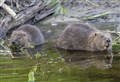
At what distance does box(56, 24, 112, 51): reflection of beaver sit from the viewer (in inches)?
436

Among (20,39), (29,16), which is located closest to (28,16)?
(29,16)

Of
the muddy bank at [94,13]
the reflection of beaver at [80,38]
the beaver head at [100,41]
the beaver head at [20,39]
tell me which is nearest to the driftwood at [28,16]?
the muddy bank at [94,13]

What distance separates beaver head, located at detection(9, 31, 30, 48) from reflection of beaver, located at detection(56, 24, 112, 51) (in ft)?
2.72

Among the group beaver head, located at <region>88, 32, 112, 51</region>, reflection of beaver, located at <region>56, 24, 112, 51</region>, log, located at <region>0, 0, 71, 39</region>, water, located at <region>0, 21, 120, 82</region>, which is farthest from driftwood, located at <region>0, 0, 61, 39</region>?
beaver head, located at <region>88, 32, 112, 51</region>

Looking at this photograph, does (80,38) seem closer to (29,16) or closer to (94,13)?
(29,16)

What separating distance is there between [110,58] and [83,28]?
1883 millimetres

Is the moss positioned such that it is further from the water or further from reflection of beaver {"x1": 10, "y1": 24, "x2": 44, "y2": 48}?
reflection of beaver {"x1": 10, "y1": 24, "x2": 44, "y2": 48}

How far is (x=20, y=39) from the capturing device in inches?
457

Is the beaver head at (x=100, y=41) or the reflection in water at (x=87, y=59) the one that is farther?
the beaver head at (x=100, y=41)

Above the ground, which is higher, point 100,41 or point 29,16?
point 29,16

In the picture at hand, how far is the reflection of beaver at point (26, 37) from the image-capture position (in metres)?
11.4

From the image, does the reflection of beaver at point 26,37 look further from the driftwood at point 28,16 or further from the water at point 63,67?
the water at point 63,67

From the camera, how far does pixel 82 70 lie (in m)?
8.29

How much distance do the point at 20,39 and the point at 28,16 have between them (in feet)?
4.70
